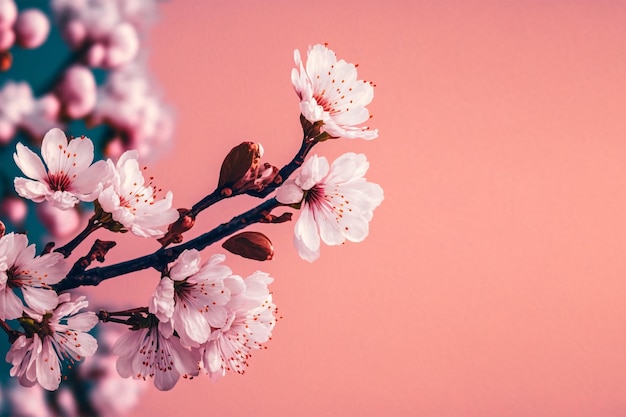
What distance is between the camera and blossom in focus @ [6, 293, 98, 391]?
24.3 inches

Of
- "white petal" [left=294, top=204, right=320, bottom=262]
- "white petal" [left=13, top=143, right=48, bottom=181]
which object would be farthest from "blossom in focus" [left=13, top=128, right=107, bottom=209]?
"white petal" [left=294, top=204, right=320, bottom=262]

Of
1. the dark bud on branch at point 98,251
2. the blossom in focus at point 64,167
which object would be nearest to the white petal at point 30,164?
the blossom in focus at point 64,167

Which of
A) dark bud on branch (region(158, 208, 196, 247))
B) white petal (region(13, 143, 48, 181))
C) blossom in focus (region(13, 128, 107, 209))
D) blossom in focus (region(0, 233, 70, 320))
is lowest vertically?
blossom in focus (region(0, 233, 70, 320))

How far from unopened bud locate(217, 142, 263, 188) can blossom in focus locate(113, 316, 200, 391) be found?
19cm

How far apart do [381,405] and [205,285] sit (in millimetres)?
507

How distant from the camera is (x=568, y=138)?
1.07 meters

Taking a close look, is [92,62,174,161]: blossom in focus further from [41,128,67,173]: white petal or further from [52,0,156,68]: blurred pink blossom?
[41,128,67,173]: white petal

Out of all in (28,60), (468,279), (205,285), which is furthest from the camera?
(468,279)

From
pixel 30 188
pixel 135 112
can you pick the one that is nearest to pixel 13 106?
pixel 135 112

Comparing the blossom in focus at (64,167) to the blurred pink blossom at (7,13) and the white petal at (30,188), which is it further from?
the blurred pink blossom at (7,13)

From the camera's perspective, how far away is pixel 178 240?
→ 26.9 inches

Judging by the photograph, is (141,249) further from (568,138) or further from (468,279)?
(568,138)

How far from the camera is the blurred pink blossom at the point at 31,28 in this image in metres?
0.79

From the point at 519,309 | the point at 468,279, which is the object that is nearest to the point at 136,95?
the point at 468,279
